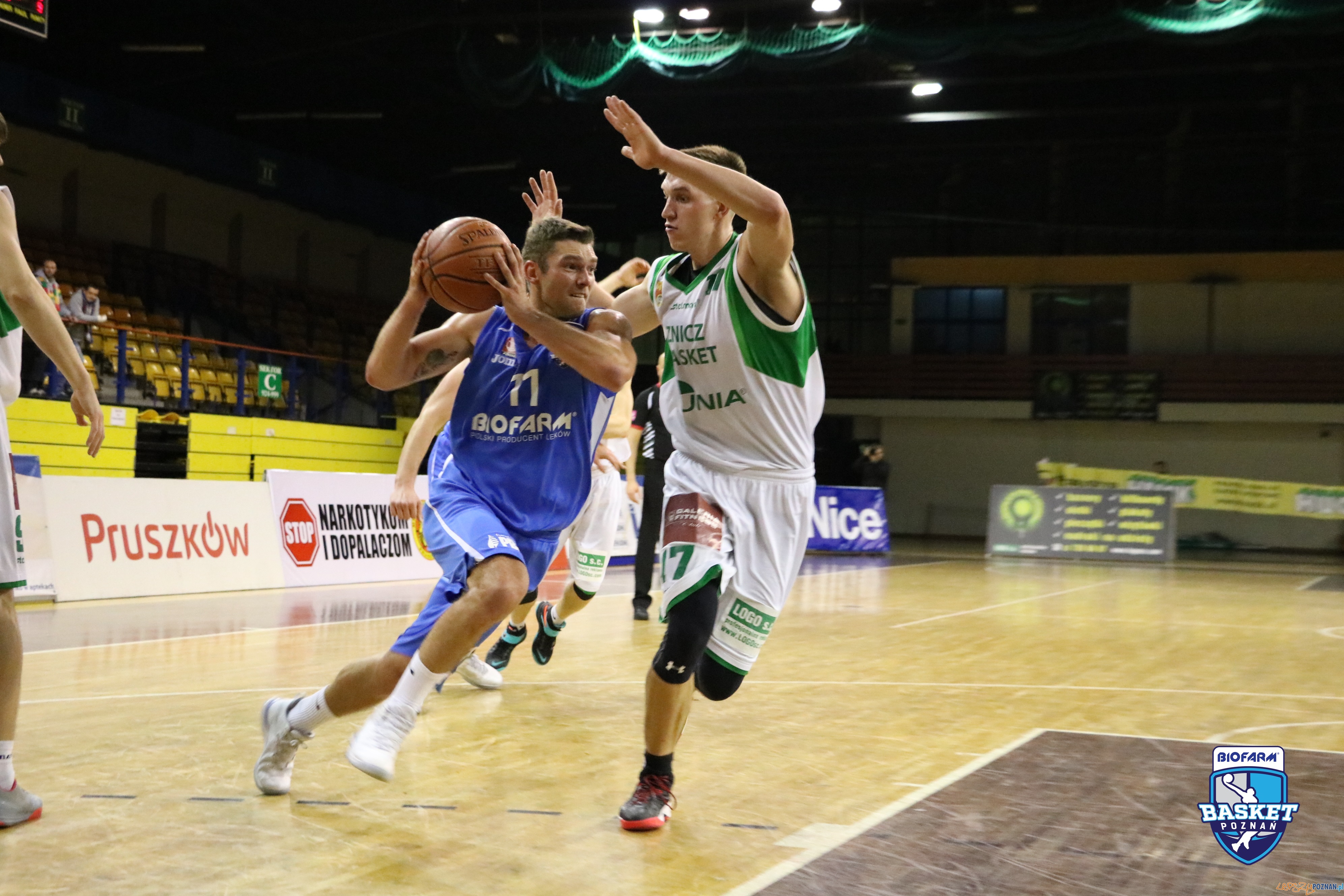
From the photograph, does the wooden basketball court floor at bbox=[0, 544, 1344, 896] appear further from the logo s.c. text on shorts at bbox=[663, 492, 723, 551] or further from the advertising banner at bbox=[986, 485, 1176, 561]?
the advertising banner at bbox=[986, 485, 1176, 561]

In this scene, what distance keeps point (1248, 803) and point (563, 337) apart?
99.5 inches

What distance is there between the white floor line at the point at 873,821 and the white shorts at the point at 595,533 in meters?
2.80

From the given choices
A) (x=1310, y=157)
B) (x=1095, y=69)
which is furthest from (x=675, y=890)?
(x=1310, y=157)

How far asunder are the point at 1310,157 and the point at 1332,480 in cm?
716

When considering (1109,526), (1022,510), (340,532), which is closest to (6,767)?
(340,532)

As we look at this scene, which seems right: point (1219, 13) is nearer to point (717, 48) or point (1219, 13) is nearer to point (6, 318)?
point (717, 48)

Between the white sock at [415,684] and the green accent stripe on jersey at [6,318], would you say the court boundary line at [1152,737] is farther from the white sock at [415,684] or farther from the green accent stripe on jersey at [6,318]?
the green accent stripe on jersey at [6,318]

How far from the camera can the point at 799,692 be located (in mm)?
6148

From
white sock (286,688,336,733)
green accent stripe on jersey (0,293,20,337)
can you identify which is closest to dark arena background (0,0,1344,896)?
green accent stripe on jersey (0,293,20,337)

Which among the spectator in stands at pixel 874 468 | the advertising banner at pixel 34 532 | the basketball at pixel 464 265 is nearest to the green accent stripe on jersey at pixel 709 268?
the basketball at pixel 464 265

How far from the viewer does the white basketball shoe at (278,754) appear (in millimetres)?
A: 3818

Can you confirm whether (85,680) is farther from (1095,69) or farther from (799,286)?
(1095,69)

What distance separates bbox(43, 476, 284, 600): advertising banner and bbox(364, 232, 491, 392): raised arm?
6.76 metres

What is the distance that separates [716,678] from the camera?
150 inches
